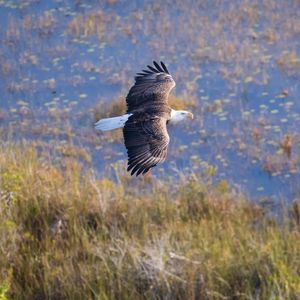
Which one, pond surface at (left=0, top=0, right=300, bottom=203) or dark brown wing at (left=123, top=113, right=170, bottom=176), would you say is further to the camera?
pond surface at (left=0, top=0, right=300, bottom=203)

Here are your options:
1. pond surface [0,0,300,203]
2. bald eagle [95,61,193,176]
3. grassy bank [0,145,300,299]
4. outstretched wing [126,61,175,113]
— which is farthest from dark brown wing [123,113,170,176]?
pond surface [0,0,300,203]

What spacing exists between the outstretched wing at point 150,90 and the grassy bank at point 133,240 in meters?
1.13

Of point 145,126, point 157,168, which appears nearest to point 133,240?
point 145,126

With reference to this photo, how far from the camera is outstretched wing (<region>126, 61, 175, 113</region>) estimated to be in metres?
8.35

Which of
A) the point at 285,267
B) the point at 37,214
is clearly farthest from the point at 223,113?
the point at 285,267

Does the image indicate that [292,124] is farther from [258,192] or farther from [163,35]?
[163,35]

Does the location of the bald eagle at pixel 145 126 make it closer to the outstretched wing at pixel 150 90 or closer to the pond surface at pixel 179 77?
the outstretched wing at pixel 150 90

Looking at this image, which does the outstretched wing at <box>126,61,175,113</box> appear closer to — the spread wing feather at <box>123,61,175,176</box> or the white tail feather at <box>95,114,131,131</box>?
the spread wing feather at <box>123,61,175,176</box>

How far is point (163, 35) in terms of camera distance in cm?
1370

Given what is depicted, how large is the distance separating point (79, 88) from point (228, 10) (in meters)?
2.52

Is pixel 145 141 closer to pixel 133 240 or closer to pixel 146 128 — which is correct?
pixel 146 128

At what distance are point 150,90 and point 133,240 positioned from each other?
1.27 meters

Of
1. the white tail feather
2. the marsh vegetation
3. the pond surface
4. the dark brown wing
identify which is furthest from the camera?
the pond surface

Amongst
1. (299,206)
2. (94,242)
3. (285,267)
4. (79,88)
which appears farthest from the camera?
(79,88)
